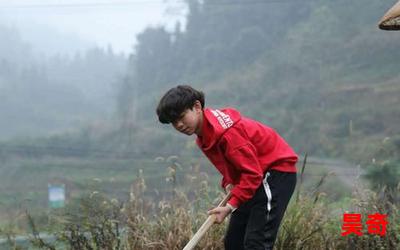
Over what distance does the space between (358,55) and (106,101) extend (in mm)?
26490

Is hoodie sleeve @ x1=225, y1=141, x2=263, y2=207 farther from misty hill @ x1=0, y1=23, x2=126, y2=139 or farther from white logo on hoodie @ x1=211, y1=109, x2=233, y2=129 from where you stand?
misty hill @ x1=0, y1=23, x2=126, y2=139

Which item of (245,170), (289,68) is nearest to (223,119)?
(245,170)

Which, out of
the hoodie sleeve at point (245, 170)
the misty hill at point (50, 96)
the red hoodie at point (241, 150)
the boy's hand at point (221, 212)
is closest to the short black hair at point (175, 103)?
the red hoodie at point (241, 150)

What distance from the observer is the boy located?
2441 millimetres

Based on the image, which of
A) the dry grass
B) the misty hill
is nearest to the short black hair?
the dry grass

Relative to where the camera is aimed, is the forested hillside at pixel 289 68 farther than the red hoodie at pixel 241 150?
Yes

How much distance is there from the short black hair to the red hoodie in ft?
0.35

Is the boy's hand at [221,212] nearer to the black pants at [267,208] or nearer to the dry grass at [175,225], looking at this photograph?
the black pants at [267,208]

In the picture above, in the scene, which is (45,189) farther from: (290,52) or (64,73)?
(64,73)

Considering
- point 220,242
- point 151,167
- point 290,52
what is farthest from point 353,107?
point 220,242

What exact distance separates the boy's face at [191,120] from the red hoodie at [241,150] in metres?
0.03

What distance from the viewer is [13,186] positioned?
86.6 feet

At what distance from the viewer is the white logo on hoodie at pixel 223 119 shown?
2484mm

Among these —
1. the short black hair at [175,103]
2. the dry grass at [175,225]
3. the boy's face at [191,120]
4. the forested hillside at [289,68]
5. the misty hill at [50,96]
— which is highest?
the short black hair at [175,103]
